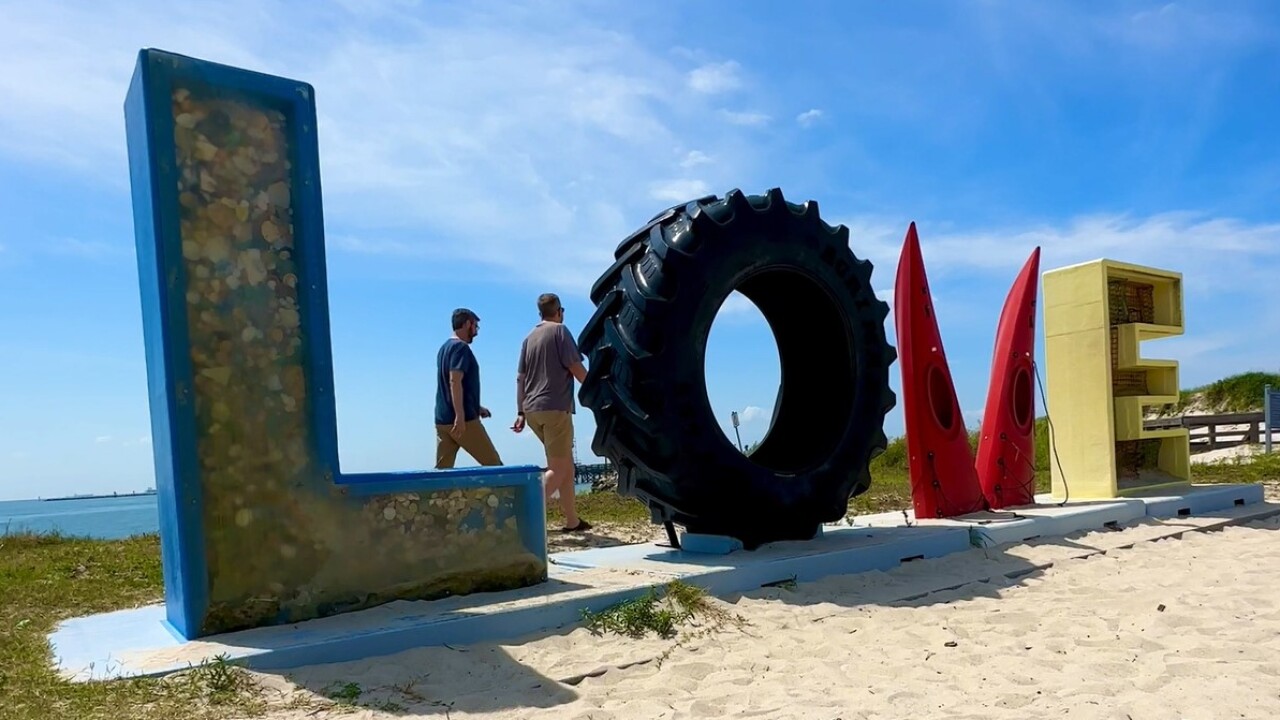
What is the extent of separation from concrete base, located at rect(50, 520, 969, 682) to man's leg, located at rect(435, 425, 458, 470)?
1302mm

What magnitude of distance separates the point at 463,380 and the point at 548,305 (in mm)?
750

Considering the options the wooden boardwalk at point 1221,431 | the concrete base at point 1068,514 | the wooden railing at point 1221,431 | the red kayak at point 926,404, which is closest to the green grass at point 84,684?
the concrete base at point 1068,514

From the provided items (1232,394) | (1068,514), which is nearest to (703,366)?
(1068,514)

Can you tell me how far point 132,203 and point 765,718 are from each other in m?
3.09

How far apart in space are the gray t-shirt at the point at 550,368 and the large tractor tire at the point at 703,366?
802mm

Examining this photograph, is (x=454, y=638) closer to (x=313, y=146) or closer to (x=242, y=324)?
(x=242, y=324)

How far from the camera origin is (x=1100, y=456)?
8.05 m

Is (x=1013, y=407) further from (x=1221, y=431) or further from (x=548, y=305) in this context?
(x=1221, y=431)

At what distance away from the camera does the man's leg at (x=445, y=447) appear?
20.6ft

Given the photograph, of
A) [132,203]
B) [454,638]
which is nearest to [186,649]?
[454,638]

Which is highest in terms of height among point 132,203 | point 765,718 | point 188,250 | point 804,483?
point 132,203

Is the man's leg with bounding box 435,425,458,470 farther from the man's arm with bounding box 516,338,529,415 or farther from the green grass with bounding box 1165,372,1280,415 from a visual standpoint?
the green grass with bounding box 1165,372,1280,415

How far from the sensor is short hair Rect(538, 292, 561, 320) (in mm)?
6273

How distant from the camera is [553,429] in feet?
19.8
